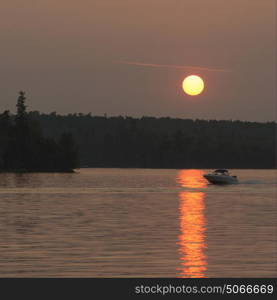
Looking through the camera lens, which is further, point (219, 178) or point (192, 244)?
point (219, 178)

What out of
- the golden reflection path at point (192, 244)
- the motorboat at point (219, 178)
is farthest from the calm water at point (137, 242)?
the motorboat at point (219, 178)

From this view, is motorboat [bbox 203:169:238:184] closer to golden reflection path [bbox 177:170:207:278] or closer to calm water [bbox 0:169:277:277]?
calm water [bbox 0:169:277:277]

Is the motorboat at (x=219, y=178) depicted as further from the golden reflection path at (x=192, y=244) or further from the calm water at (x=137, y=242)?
the golden reflection path at (x=192, y=244)

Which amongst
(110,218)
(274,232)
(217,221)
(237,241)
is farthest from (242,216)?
(237,241)

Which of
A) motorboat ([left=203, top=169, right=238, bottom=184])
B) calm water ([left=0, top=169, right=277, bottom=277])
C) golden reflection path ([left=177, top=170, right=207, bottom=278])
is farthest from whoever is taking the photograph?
motorboat ([left=203, top=169, right=238, bottom=184])

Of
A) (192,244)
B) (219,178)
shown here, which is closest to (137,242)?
(192,244)

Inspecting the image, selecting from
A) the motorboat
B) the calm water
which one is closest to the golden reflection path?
the calm water

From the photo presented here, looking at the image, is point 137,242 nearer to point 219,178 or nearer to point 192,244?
point 192,244

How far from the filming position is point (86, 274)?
40.8 m

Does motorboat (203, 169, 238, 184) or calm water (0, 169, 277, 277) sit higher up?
motorboat (203, 169, 238, 184)
